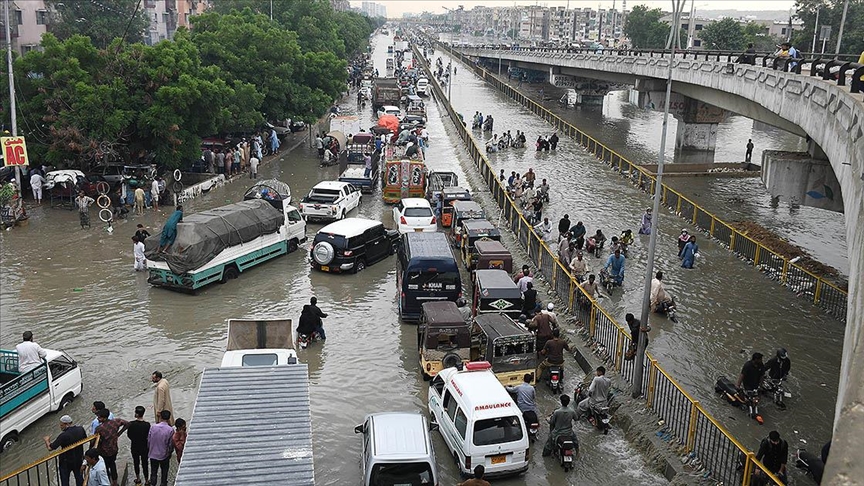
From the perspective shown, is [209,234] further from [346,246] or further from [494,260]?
[494,260]

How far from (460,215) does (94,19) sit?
56270mm

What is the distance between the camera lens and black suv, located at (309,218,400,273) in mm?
22000

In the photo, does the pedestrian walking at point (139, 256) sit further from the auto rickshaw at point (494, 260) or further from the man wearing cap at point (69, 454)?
the man wearing cap at point (69, 454)

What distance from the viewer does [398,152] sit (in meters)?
35.8

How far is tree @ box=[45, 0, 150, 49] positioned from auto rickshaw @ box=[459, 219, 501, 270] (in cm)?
4990

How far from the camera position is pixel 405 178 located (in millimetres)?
31078

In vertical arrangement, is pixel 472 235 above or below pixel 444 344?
above

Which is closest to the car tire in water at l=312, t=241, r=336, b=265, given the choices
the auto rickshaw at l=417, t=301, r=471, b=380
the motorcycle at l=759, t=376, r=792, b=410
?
the auto rickshaw at l=417, t=301, r=471, b=380

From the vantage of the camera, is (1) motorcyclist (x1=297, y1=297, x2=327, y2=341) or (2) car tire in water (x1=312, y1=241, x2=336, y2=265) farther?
(2) car tire in water (x1=312, y1=241, x2=336, y2=265)

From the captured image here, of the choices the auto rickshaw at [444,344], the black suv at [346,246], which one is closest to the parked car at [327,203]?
the black suv at [346,246]

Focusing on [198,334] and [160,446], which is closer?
[160,446]

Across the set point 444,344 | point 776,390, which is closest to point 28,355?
point 444,344

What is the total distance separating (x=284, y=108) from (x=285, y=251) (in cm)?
2125

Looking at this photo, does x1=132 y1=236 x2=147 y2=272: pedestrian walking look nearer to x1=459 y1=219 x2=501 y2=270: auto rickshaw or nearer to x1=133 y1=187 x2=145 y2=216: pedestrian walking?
x1=133 y1=187 x2=145 y2=216: pedestrian walking
